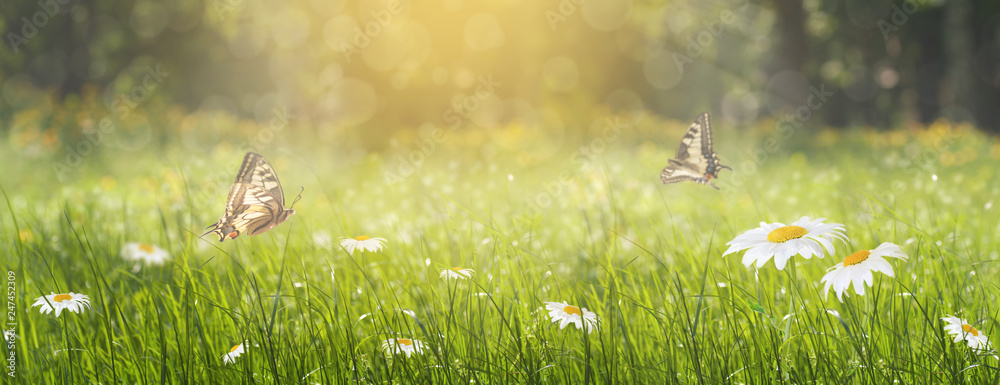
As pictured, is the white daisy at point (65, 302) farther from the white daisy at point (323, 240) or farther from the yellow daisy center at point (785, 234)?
the yellow daisy center at point (785, 234)

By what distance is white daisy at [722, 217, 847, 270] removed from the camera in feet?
5.20

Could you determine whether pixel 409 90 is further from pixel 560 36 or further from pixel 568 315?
pixel 568 315

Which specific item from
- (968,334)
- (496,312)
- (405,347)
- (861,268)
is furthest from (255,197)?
(968,334)

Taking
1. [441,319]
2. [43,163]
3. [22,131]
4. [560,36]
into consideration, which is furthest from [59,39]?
[441,319]

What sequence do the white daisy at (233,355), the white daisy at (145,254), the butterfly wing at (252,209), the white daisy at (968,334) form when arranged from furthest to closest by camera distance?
the white daisy at (145,254) < the butterfly wing at (252,209) < the white daisy at (233,355) < the white daisy at (968,334)

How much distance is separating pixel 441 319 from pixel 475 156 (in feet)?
22.9

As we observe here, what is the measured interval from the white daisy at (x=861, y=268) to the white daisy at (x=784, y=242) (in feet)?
0.25

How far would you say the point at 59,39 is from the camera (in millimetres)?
13633

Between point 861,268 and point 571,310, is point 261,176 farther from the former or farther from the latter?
point 861,268

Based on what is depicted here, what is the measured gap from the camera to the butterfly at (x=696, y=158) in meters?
3.04

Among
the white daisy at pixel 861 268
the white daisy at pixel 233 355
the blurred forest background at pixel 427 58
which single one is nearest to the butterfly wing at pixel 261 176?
the white daisy at pixel 233 355

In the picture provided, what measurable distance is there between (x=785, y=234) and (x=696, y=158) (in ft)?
4.82

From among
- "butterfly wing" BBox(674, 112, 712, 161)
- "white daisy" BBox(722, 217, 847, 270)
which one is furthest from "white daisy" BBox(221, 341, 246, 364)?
"butterfly wing" BBox(674, 112, 712, 161)

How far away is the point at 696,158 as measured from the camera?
3.14 metres
